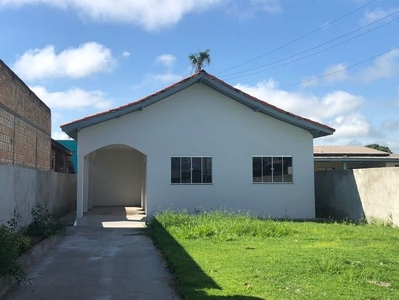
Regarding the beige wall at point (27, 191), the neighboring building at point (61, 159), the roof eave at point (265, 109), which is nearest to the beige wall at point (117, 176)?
the neighboring building at point (61, 159)

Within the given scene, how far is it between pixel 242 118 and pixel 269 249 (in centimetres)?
845

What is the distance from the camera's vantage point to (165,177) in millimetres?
16578

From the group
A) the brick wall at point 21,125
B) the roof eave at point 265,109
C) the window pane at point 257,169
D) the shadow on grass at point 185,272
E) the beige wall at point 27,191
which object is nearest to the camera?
the shadow on grass at point 185,272

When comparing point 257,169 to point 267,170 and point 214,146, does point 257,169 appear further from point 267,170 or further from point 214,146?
point 214,146

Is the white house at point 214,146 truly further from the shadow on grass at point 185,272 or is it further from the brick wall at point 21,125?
the shadow on grass at point 185,272

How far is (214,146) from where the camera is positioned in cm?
1692

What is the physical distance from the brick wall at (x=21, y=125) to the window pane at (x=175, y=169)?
4.43 m

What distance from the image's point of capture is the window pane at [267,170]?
56.2 ft

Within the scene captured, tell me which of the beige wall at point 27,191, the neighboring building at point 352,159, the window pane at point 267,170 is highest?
the neighboring building at point 352,159

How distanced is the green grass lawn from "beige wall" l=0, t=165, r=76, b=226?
3376 millimetres

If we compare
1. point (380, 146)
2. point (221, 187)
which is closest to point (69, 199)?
point (221, 187)

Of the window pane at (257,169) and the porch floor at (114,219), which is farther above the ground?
the window pane at (257,169)

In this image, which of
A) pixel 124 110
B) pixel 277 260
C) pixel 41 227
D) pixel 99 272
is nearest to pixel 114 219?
pixel 124 110

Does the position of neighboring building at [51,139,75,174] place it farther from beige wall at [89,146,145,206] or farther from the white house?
the white house
